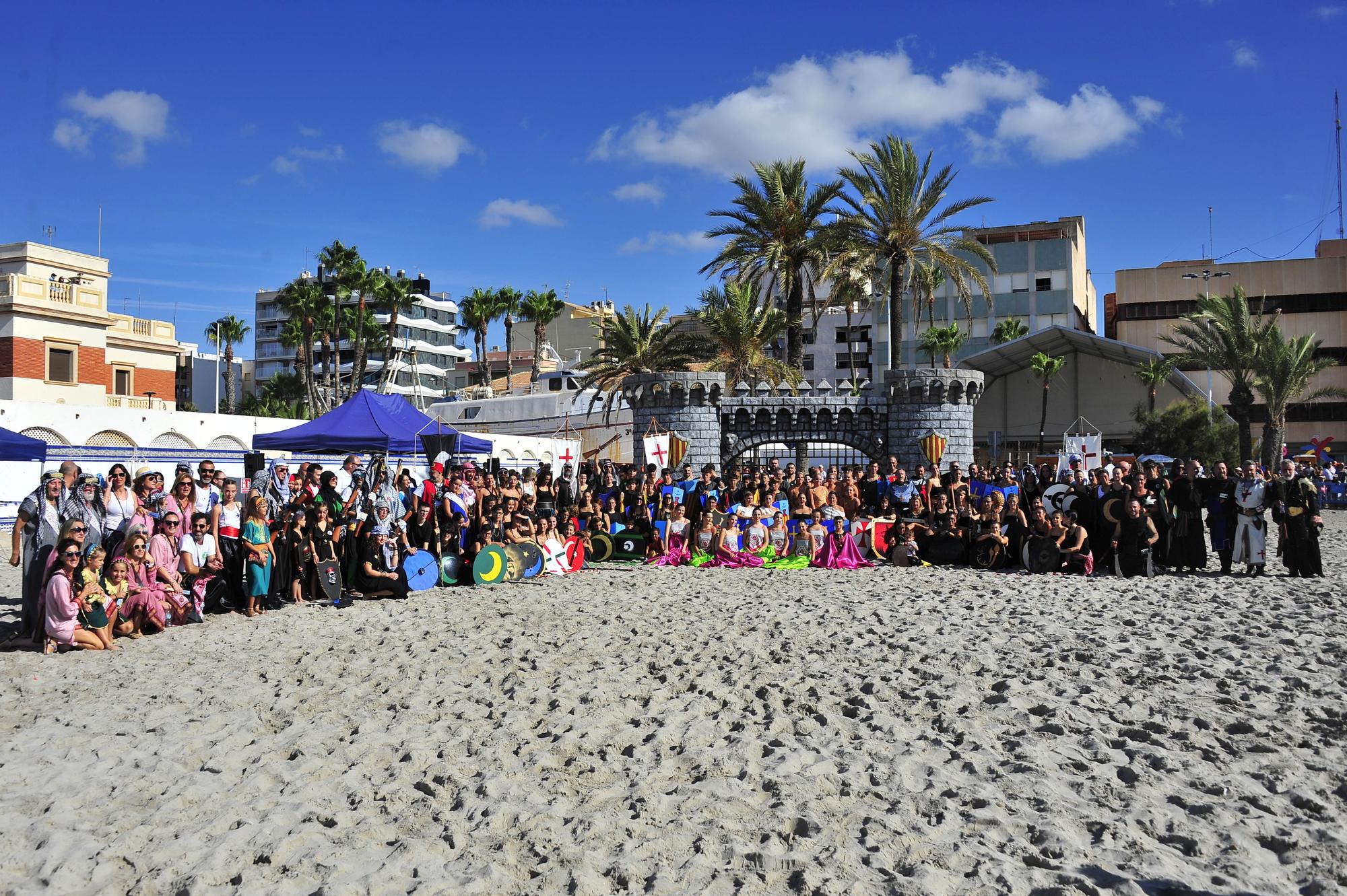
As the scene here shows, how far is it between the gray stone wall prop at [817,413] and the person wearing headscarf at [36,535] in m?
17.2

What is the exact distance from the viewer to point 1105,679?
292 inches

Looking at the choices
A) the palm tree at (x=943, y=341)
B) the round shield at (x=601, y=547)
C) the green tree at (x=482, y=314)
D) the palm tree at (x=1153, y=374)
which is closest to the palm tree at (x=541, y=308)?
the green tree at (x=482, y=314)

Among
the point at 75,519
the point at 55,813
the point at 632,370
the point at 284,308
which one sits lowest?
the point at 55,813

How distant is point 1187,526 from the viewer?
13.7 metres

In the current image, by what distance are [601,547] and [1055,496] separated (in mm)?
7316

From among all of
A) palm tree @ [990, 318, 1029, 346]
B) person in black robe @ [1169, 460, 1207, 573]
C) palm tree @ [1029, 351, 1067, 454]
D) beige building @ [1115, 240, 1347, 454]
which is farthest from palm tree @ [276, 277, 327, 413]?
beige building @ [1115, 240, 1347, 454]

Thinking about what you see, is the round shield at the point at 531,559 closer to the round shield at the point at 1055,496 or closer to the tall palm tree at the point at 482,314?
the round shield at the point at 1055,496

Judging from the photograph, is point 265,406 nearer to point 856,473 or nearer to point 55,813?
point 856,473

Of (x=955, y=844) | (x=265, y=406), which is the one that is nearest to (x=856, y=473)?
(x=955, y=844)

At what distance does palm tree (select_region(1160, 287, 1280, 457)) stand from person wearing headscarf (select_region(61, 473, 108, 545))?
37.1m

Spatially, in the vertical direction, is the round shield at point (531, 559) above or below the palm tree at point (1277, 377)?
below

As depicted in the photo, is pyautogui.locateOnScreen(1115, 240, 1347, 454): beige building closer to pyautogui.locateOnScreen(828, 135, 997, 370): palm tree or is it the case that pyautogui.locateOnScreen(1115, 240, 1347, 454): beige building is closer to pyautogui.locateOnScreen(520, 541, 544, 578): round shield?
pyautogui.locateOnScreen(828, 135, 997, 370): palm tree

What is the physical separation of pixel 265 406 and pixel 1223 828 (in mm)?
62407

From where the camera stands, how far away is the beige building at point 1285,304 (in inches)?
2185
